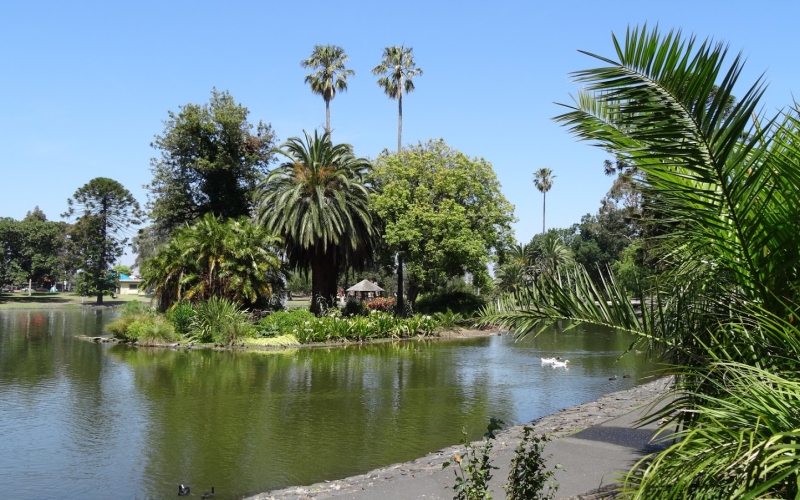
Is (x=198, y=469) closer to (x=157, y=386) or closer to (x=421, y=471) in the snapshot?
(x=421, y=471)

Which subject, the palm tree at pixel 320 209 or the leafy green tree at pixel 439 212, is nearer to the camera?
the palm tree at pixel 320 209

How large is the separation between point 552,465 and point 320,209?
81.4ft

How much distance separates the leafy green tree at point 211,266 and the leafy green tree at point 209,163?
1120 centimetres

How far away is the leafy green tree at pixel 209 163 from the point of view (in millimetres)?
38938

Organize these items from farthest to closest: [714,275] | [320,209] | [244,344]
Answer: [320,209] → [244,344] → [714,275]

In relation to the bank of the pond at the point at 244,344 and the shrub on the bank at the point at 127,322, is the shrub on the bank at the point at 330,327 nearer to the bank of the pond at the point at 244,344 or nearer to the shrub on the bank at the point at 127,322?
the bank of the pond at the point at 244,344

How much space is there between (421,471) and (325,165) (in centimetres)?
2649

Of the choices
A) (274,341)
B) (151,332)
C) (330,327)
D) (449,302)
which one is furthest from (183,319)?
(449,302)

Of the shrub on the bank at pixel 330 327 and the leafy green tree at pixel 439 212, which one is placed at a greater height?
the leafy green tree at pixel 439 212

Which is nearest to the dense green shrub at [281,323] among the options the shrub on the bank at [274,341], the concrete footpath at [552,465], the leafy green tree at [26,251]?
the shrub on the bank at [274,341]

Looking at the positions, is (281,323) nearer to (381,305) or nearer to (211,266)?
(211,266)

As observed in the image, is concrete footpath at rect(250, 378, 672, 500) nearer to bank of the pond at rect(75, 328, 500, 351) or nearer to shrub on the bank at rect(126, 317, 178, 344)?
bank of the pond at rect(75, 328, 500, 351)

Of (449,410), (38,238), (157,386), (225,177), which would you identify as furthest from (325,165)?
(38,238)

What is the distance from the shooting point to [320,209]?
31469 millimetres
